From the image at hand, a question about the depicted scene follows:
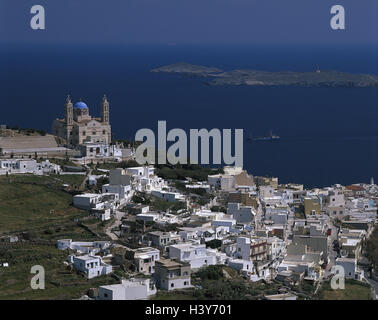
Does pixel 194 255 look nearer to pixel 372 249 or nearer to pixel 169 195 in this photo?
pixel 372 249

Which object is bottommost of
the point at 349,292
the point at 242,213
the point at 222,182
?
the point at 349,292

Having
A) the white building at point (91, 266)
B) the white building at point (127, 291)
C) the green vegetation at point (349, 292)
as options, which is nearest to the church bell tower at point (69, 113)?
the white building at point (91, 266)

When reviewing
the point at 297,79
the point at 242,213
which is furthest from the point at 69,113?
the point at 297,79

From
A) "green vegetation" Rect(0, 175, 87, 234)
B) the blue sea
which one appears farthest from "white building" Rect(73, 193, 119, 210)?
the blue sea

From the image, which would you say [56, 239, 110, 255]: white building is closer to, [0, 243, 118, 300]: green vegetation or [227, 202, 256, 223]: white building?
[0, 243, 118, 300]: green vegetation
